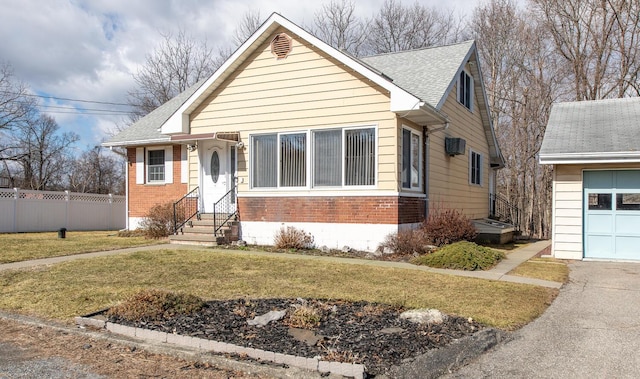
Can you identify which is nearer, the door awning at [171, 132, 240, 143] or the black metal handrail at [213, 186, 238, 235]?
the door awning at [171, 132, 240, 143]

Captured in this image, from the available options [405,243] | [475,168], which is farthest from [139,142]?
[475,168]

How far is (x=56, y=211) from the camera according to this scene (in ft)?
68.7

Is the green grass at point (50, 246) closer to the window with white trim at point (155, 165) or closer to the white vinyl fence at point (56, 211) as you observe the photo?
the window with white trim at point (155, 165)

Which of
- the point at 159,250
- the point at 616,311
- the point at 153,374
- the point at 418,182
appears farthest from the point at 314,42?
the point at 153,374

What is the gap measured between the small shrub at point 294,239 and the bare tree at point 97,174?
125 ft

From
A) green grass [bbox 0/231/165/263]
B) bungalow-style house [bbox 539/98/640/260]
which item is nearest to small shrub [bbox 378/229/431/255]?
bungalow-style house [bbox 539/98/640/260]

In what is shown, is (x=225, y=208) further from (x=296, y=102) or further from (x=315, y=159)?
(x=296, y=102)

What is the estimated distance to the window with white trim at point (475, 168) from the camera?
19138 mm

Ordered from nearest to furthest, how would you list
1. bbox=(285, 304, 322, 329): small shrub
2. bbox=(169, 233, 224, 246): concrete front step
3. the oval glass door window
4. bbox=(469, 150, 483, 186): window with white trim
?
bbox=(285, 304, 322, 329): small shrub → bbox=(169, 233, 224, 246): concrete front step → the oval glass door window → bbox=(469, 150, 483, 186): window with white trim

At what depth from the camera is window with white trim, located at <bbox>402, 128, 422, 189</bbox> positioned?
13100mm

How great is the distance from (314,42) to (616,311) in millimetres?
9635

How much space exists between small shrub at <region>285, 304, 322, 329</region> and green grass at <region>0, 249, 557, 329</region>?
159 cm

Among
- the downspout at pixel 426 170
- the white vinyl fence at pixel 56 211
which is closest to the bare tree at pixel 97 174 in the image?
the white vinyl fence at pixel 56 211

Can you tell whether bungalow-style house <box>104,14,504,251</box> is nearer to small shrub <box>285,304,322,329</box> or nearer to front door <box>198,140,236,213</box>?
front door <box>198,140,236,213</box>
